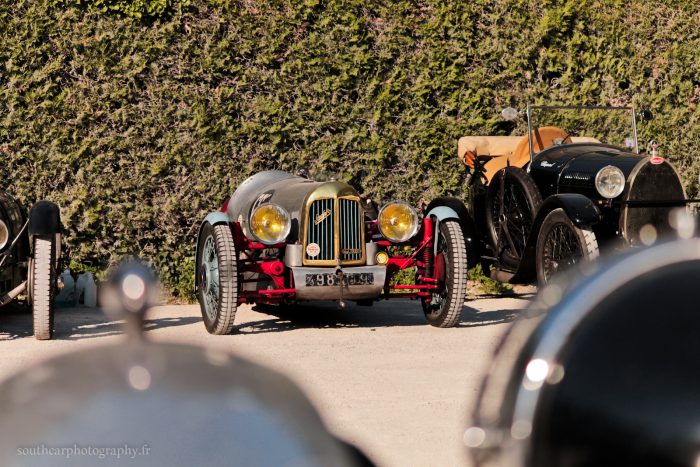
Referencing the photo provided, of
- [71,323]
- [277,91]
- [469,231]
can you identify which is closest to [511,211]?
[469,231]

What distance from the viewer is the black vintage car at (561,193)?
7375 millimetres

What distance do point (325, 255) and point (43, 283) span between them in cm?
190

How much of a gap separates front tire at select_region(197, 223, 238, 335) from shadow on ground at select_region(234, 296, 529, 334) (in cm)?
28

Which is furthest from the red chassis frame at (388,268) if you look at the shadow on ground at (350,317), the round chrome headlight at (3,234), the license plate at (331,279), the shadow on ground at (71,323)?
the round chrome headlight at (3,234)

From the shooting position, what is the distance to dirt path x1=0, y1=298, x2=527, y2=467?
389cm

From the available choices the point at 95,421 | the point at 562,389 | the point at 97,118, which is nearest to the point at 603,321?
the point at 562,389

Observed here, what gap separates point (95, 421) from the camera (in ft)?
2.98

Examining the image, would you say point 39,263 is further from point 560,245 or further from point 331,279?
point 560,245

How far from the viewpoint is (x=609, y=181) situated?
7508mm

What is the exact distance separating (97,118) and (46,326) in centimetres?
285

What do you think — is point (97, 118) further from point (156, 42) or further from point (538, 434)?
point (538, 434)

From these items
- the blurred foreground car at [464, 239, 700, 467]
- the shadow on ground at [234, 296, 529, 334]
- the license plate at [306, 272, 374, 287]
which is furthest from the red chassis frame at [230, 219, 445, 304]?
the blurred foreground car at [464, 239, 700, 467]

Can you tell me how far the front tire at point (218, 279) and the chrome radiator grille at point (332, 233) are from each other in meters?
0.56

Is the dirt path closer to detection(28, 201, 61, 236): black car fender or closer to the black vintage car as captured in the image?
the black vintage car
